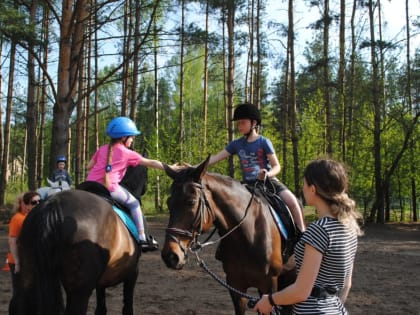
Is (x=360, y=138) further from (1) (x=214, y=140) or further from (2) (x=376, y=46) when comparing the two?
(1) (x=214, y=140)

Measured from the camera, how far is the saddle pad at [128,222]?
4.20 m

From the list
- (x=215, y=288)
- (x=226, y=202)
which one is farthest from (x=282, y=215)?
(x=215, y=288)

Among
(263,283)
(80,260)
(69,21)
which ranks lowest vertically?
(263,283)

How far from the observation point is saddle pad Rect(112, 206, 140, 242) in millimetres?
4199

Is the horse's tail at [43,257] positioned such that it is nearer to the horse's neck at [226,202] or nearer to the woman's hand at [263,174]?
the horse's neck at [226,202]

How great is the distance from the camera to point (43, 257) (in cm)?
327


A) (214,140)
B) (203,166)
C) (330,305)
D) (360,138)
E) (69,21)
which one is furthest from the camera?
(214,140)

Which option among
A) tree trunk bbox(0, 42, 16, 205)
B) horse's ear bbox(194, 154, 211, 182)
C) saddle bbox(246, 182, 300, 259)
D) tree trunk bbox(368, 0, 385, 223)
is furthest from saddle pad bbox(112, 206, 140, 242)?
tree trunk bbox(0, 42, 16, 205)

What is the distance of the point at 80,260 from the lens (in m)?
3.34

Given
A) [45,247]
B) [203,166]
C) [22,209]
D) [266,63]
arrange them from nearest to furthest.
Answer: [45,247] < [203,166] < [22,209] < [266,63]

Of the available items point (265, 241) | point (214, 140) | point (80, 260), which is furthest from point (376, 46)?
point (80, 260)

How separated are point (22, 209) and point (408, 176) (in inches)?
860

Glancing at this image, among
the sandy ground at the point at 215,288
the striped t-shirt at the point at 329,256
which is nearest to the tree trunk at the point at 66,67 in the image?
the sandy ground at the point at 215,288

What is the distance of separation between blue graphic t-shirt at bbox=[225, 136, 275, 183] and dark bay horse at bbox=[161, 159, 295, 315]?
0.51m
